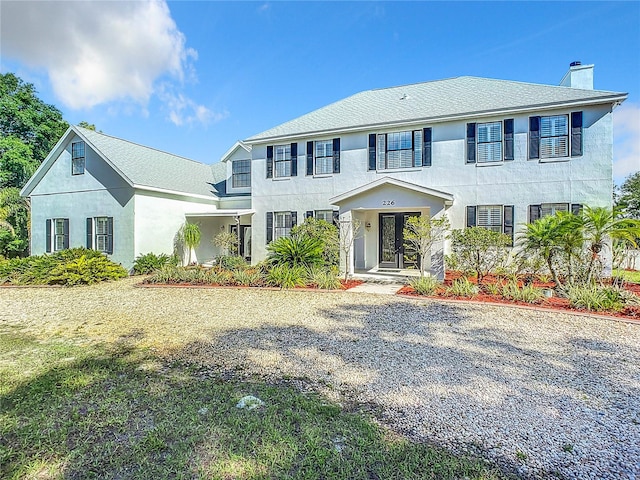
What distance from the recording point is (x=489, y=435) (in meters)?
3.36

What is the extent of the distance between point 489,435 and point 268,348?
368 cm

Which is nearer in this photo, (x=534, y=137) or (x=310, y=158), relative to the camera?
(x=534, y=137)

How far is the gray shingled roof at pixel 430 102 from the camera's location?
13.1 metres

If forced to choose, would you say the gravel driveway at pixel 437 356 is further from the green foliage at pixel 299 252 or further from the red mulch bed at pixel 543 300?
the green foliage at pixel 299 252

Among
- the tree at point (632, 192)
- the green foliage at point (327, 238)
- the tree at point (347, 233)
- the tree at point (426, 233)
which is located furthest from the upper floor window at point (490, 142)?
the tree at point (632, 192)

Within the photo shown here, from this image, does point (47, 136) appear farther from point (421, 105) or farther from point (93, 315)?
point (421, 105)

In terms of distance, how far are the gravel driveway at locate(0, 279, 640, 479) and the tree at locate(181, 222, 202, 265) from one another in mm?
7482

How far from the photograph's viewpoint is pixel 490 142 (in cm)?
1366

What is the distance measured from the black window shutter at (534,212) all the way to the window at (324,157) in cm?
844

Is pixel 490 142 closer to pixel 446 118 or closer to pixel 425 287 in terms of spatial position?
pixel 446 118

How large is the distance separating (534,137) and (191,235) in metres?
16.0

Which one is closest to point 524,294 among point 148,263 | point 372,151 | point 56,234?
point 372,151

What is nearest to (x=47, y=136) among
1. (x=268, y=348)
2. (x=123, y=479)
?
(x=268, y=348)

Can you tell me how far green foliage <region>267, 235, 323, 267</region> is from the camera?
13383 millimetres
